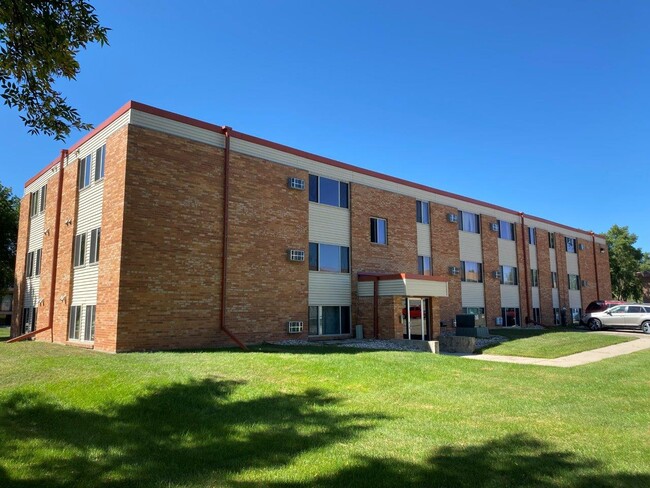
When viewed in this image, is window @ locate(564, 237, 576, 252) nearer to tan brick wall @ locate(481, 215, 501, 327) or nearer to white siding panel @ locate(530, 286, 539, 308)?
white siding panel @ locate(530, 286, 539, 308)

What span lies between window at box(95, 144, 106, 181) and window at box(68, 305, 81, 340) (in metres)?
4.88

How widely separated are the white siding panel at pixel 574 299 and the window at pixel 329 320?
25004mm

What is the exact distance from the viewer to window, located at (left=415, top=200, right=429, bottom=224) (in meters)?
26.7

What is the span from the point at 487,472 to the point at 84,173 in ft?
60.9

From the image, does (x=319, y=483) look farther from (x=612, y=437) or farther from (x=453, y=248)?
(x=453, y=248)

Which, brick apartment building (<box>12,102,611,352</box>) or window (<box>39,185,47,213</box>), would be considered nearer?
brick apartment building (<box>12,102,611,352</box>)

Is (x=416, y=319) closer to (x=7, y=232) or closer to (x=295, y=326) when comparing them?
(x=295, y=326)

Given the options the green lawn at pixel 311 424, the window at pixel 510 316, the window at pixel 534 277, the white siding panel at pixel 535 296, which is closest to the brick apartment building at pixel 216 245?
the green lawn at pixel 311 424

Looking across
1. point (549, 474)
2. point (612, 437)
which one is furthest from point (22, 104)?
point (612, 437)

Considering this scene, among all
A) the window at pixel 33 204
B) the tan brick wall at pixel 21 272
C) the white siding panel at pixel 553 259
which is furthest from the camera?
the white siding panel at pixel 553 259

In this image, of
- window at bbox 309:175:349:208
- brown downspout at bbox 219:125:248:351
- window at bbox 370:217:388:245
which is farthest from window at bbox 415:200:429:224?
brown downspout at bbox 219:125:248:351

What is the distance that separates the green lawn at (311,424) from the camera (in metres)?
5.48

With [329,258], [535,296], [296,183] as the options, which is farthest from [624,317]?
[296,183]

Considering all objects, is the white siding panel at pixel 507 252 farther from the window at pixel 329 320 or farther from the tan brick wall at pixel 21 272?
the tan brick wall at pixel 21 272
